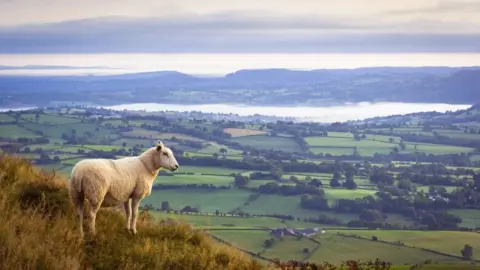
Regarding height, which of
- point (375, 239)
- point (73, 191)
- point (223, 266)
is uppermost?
point (73, 191)

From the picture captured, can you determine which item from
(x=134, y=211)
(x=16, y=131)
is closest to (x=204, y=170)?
(x=16, y=131)

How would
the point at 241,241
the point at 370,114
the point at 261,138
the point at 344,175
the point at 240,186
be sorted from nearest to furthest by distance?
the point at 241,241
the point at 240,186
the point at 344,175
the point at 261,138
the point at 370,114

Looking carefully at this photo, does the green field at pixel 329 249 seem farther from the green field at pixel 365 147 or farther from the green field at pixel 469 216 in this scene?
the green field at pixel 365 147

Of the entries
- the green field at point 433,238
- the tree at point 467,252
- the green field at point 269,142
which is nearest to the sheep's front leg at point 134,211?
the tree at point 467,252

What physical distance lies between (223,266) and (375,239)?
115ft

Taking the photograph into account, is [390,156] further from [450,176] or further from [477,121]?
[477,121]

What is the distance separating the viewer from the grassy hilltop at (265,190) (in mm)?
10406

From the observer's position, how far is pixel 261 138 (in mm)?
102688

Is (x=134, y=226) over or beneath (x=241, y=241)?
over

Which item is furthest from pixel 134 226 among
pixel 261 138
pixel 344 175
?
pixel 261 138

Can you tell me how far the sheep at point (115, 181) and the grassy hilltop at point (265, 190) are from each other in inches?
18.6

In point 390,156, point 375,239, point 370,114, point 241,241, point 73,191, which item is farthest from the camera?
point 370,114

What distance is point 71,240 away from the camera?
29.9ft

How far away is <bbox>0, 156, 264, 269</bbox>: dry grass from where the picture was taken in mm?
8016
